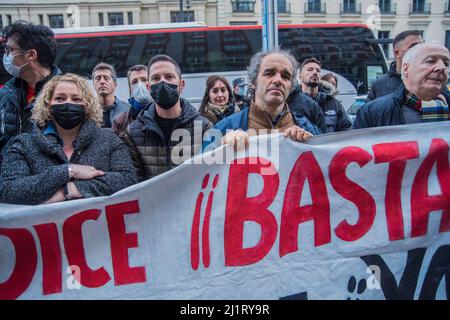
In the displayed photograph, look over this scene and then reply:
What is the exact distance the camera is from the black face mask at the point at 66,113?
209cm

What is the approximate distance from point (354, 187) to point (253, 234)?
58cm

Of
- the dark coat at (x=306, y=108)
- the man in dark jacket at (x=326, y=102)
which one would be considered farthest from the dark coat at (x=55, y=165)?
the man in dark jacket at (x=326, y=102)

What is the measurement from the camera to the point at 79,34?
1091 cm

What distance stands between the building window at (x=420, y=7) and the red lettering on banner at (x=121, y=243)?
119ft

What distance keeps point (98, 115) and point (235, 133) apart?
0.83m

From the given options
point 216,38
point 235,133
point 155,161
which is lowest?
point 155,161

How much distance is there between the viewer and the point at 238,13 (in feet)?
100

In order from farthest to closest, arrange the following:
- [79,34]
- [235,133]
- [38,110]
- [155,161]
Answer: [79,34]
[155,161]
[38,110]
[235,133]

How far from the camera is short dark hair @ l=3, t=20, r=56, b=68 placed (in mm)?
2588

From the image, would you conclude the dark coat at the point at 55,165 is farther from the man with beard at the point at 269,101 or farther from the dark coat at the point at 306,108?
the dark coat at the point at 306,108
